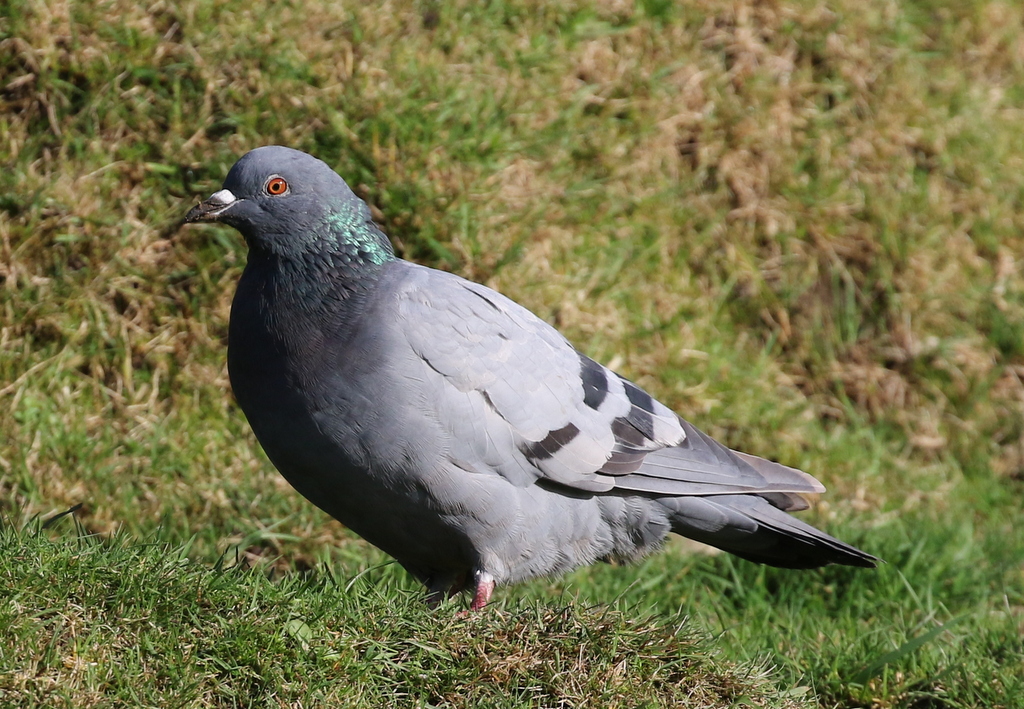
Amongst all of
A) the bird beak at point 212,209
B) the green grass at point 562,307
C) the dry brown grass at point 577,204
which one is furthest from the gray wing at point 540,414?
the dry brown grass at point 577,204

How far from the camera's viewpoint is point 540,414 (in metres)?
3.56

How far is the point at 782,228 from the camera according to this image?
5.80 metres

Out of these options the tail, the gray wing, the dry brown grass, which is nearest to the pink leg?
the gray wing

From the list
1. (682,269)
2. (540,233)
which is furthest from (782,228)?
(540,233)

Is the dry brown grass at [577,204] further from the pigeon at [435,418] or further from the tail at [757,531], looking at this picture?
the tail at [757,531]

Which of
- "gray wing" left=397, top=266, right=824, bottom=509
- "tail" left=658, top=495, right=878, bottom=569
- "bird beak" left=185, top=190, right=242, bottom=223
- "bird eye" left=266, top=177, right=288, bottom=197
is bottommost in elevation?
"tail" left=658, top=495, right=878, bottom=569

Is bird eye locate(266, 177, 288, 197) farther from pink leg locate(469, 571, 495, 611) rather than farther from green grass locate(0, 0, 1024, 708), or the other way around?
pink leg locate(469, 571, 495, 611)

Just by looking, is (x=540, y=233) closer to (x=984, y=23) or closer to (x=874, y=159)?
(x=874, y=159)

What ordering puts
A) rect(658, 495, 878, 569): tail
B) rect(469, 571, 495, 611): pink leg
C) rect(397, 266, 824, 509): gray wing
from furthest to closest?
1. rect(658, 495, 878, 569): tail
2. rect(469, 571, 495, 611): pink leg
3. rect(397, 266, 824, 509): gray wing

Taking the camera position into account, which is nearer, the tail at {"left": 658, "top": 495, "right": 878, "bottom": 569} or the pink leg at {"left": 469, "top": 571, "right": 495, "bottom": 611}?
the pink leg at {"left": 469, "top": 571, "right": 495, "bottom": 611}

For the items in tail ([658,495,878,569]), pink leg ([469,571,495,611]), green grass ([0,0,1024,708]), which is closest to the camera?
green grass ([0,0,1024,708])

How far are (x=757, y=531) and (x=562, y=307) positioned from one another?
1599 millimetres

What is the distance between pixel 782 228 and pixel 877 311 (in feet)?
2.22

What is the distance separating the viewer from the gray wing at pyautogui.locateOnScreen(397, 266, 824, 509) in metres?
3.37
